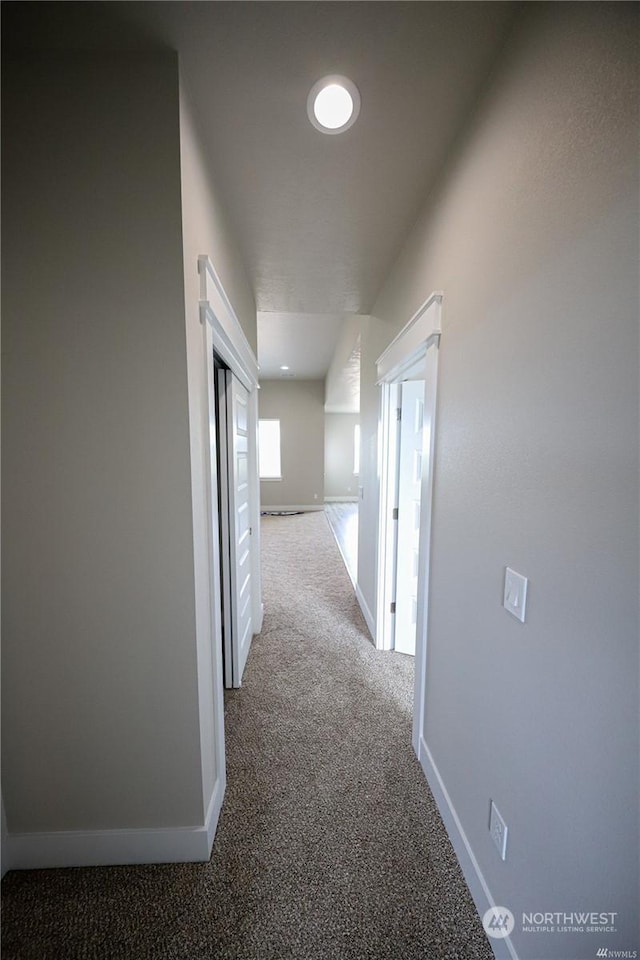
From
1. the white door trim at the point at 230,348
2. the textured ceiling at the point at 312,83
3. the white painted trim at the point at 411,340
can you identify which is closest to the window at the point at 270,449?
the white door trim at the point at 230,348

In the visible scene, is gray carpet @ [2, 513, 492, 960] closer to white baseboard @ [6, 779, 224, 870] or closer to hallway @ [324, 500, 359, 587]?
white baseboard @ [6, 779, 224, 870]

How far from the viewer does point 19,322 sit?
106cm

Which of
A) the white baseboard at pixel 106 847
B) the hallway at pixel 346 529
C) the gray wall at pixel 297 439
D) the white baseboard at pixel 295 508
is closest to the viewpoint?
the white baseboard at pixel 106 847

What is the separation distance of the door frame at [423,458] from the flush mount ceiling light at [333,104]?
26.2 inches

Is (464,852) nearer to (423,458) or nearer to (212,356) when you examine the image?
(423,458)

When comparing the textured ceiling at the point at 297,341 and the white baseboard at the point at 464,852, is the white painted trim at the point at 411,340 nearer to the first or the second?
the textured ceiling at the point at 297,341

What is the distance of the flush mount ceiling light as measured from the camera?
3.50 feet

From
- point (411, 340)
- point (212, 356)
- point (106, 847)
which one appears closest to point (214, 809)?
point (106, 847)

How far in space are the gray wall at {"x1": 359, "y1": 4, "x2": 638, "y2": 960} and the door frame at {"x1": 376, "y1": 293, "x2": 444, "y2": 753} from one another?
0.74ft

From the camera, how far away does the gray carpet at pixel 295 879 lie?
3.40 feet

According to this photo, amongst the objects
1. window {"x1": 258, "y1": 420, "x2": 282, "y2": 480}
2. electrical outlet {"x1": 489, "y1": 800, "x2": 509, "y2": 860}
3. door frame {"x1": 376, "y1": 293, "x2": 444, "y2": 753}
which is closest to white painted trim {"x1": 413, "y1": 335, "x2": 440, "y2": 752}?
door frame {"x1": 376, "y1": 293, "x2": 444, "y2": 753}

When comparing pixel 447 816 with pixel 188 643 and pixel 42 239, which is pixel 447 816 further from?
pixel 42 239

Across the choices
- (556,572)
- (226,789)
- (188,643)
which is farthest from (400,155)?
(226,789)

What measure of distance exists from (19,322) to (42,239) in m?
0.26
